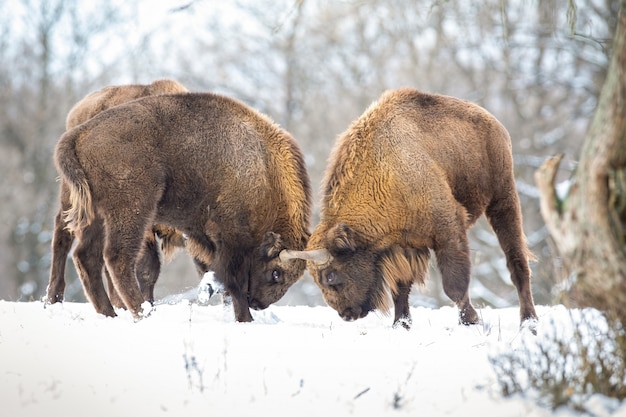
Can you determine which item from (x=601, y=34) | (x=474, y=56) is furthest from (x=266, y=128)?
(x=474, y=56)

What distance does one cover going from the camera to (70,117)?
31.4 feet

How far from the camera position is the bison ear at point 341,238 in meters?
7.52

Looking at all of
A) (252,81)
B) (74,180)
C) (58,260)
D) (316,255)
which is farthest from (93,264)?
(252,81)

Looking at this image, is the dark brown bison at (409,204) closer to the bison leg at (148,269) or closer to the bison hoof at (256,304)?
the bison hoof at (256,304)

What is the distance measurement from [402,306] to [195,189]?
96.7 inches

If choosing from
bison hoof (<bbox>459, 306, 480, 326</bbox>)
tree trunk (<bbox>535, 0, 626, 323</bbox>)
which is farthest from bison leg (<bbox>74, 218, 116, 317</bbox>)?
tree trunk (<bbox>535, 0, 626, 323</bbox>)

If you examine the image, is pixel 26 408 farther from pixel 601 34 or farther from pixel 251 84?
pixel 251 84

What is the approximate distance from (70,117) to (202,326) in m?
4.10

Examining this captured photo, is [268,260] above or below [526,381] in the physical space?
below

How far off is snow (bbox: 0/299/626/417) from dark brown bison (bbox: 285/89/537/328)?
886 millimetres

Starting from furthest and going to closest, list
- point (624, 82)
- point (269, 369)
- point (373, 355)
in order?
point (373, 355), point (269, 369), point (624, 82)

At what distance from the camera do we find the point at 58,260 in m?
8.71

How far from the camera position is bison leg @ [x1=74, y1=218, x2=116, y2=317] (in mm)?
7954

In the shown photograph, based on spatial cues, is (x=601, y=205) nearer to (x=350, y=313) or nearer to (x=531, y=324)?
(x=531, y=324)
